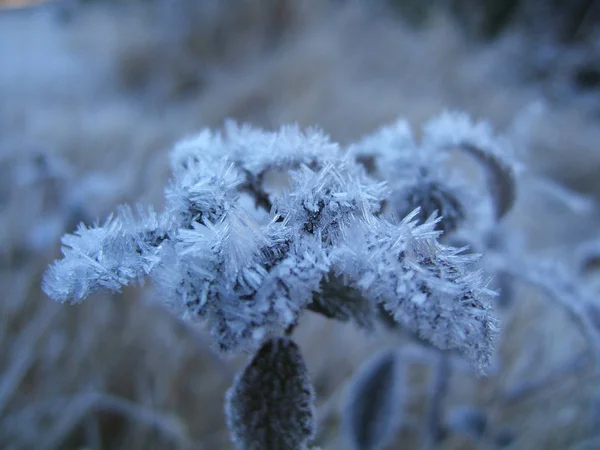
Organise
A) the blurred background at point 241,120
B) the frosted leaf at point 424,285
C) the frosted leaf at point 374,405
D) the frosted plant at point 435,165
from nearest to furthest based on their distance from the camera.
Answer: the frosted leaf at point 424,285 < the frosted plant at point 435,165 < the frosted leaf at point 374,405 < the blurred background at point 241,120

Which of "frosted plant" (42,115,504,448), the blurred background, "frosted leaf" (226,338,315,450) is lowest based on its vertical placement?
"frosted leaf" (226,338,315,450)

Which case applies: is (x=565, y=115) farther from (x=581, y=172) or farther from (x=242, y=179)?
(x=242, y=179)

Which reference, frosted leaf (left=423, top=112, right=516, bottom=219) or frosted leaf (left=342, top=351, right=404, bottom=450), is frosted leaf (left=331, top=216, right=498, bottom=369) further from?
frosted leaf (left=342, top=351, right=404, bottom=450)

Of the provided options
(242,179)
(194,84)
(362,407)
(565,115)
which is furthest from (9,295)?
(565,115)

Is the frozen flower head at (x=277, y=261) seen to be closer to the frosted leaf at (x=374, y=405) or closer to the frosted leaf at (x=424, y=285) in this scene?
the frosted leaf at (x=424, y=285)

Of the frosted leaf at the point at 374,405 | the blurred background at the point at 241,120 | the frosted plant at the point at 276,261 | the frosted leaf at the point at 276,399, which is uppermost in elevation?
the blurred background at the point at 241,120

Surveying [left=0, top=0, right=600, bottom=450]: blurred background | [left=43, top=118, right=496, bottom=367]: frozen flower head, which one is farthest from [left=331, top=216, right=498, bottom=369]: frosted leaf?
[left=0, top=0, right=600, bottom=450]: blurred background

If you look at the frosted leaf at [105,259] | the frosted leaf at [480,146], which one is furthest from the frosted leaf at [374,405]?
the frosted leaf at [105,259]

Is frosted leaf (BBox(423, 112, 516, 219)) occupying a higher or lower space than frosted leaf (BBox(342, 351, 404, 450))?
higher
